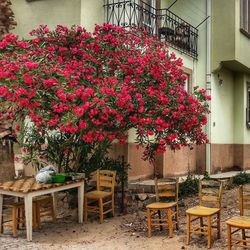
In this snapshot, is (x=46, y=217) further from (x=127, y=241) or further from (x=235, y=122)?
(x=235, y=122)

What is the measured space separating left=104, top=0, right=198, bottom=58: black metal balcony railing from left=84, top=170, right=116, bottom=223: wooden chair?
408cm

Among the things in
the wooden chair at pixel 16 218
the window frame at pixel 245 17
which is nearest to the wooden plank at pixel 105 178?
the wooden chair at pixel 16 218

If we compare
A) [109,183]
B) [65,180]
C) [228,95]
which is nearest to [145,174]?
[109,183]

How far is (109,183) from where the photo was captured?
9.42 m

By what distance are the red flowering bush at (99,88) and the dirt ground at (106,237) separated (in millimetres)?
1594

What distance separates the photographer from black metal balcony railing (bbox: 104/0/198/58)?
38.4ft

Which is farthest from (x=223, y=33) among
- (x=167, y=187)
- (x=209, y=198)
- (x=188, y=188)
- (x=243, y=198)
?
(x=243, y=198)

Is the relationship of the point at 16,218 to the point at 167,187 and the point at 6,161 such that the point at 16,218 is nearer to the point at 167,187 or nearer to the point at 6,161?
the point at 167,187

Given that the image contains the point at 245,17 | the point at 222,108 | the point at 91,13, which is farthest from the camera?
the point at 245,17

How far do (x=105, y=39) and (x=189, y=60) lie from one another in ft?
18.8

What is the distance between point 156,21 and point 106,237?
739cm

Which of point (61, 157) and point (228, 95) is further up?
point (228, 95)

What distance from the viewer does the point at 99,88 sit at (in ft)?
25.6

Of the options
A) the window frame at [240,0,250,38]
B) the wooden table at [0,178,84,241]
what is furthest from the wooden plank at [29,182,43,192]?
the window frame at [240,0,250,38]
